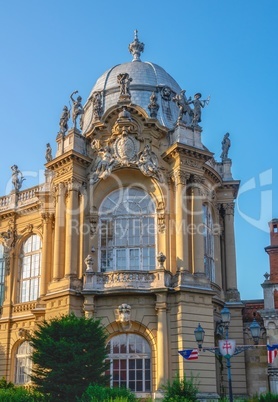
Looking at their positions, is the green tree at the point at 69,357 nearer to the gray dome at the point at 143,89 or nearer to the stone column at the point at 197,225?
the stone column at the point at 197,225

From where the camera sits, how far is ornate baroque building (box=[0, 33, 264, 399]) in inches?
1090

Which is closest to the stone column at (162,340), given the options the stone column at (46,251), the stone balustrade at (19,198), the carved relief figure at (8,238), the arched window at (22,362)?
the stone column at (46,251)

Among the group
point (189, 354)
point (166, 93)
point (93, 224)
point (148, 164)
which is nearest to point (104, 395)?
point (189, 354)

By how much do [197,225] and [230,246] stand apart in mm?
4574

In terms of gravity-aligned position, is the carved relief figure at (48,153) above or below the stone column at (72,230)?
above

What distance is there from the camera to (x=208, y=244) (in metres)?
32.0

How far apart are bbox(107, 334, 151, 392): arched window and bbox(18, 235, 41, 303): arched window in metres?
7.96

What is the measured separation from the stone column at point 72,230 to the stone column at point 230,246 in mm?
8751

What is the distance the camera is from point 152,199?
30.7m

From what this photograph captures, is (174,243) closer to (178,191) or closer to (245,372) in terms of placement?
(178,191)

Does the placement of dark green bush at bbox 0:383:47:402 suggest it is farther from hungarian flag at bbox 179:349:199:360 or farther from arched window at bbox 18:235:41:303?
arched window at bbox 18:235:41:303

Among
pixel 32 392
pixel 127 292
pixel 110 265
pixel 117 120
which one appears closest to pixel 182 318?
pixel 127 292

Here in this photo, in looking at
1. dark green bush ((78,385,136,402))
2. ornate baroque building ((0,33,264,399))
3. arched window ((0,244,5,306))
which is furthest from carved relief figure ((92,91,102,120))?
dark green bush ((78,385,136,402))

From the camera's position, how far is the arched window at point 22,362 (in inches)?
1307
